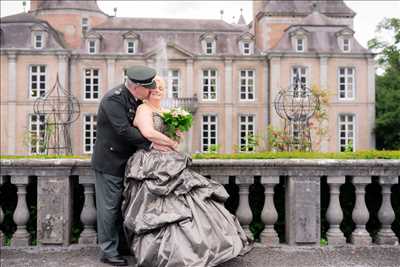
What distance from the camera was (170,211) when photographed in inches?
158

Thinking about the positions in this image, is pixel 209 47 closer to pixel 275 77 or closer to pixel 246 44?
pixel 246 44

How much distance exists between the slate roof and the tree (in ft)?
11.5

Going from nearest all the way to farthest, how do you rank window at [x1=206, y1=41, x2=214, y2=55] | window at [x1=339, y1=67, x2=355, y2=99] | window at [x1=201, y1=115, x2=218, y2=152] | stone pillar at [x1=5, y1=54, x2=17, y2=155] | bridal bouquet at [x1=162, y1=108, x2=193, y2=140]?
bridal bouquet at [x1=162, y1=108, x2=193, y2=140] < stone pillar at [x1=5, y1=54, x2=17, y2=155] < window at [x1=339, y1=67, x2=355, y2=99] < window at [x1=201, y1=115, x2=218, y2=152] < window at [x1=206, y1=41, x2=214, y2=55]

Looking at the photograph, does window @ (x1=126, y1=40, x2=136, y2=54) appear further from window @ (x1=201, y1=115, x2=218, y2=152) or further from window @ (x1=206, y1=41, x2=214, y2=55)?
window @ (x1=201, y1=115, x2=218, y2=152)

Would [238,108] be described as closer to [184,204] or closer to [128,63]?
[128,63]

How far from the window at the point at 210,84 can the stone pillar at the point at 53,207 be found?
2850 centimetres

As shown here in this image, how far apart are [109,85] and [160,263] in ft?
96.3

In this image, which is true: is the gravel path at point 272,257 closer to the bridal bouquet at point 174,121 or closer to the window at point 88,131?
the bridal bouquet at point 174,121

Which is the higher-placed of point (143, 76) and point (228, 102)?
point (228, 102)

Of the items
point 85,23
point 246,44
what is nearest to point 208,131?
point 246,44

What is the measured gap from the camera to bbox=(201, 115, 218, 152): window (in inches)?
1297

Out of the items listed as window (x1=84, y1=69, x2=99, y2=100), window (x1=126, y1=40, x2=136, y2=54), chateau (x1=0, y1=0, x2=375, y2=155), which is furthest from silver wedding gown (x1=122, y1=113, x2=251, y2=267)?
window (x1=126, y1=40, x2=136, y2=54)

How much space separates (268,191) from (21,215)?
236 cm

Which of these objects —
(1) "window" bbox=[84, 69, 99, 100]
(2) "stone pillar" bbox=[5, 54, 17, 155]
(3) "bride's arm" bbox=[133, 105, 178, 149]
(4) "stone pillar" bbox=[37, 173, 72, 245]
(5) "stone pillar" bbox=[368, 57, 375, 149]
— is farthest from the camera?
(5) "stone pillar" bbox=[368, 57, 375, 149]
